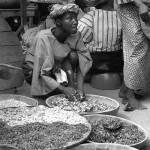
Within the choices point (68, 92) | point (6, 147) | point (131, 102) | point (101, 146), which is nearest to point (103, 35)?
point (131, 102)

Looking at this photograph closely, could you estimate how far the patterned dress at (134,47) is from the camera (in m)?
4.00

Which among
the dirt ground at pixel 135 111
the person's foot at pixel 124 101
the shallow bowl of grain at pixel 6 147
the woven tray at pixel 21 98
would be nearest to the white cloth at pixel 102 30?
the dirt ground at pixel 135 111

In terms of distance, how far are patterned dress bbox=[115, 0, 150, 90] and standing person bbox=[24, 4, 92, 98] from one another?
1.60ft

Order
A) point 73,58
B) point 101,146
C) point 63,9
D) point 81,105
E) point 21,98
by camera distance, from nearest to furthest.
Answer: point 101,146, point 81,105, point 63,9, point 21,98, point 73,58

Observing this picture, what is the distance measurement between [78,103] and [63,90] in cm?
22

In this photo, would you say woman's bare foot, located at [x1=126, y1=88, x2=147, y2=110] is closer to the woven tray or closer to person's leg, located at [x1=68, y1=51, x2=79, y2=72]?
person's leg, located at [x1=68, y1=51, x2=79, y2=72]

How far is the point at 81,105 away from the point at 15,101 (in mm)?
780

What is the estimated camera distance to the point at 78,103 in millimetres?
3613

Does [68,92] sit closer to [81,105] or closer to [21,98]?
[81,105]

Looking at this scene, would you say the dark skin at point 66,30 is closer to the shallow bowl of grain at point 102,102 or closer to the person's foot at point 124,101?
the shallow bowl of grain at point 102,102

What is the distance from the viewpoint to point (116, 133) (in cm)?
304

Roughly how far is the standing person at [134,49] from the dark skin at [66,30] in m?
0.54

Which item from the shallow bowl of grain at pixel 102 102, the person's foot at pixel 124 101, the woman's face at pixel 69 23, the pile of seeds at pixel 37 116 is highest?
the woman's face at pixel 69 23

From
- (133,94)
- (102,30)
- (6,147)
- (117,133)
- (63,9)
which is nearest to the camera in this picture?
(6,147)
